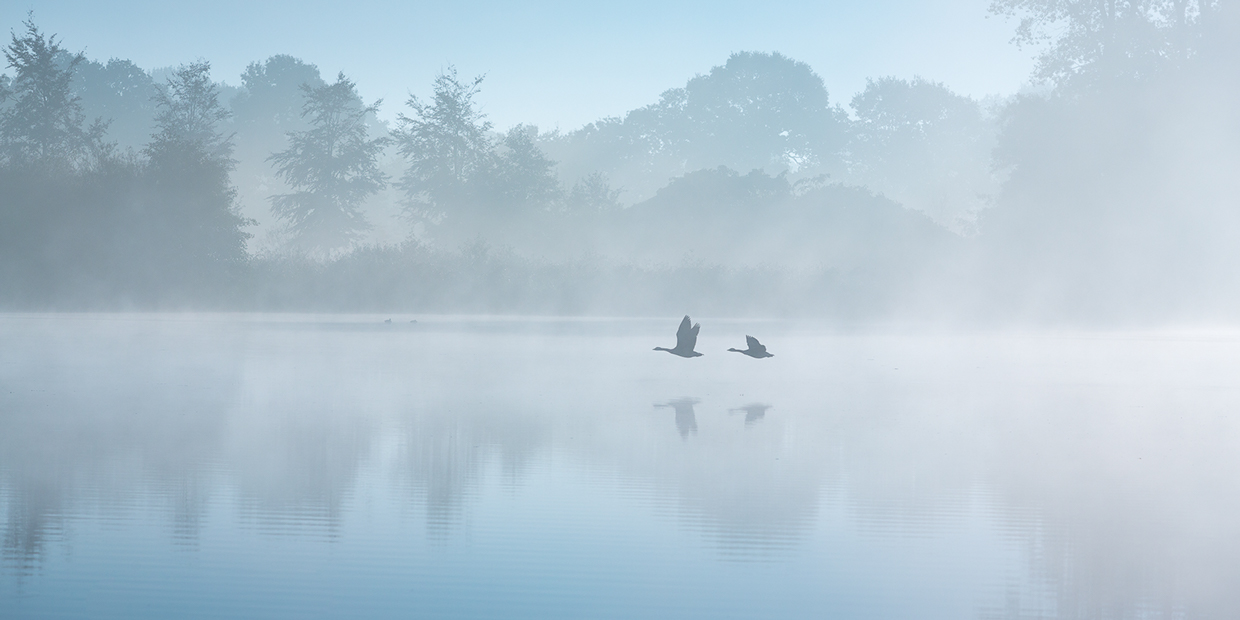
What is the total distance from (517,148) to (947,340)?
23.4 meters

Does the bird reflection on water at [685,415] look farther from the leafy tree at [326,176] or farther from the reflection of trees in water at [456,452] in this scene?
the leafy tree at [326,176]

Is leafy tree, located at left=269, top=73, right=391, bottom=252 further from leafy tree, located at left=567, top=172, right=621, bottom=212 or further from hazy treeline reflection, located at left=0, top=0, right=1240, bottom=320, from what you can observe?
leafy tree, located at left=567, top=172, right=621, bottom=212

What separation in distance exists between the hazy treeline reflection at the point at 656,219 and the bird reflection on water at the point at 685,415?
21598 millimetres

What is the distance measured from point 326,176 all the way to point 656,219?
12.2 meters

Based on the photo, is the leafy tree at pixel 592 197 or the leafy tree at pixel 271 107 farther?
the leafy tree at pixel 271 107

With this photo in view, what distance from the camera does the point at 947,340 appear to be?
21.0 metres

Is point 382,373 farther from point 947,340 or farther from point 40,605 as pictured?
point 947,340

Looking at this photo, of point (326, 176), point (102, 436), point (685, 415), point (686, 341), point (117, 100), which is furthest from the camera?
point (117, 100)

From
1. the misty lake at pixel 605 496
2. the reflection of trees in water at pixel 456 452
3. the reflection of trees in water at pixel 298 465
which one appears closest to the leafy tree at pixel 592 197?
the misty lake at pixel 605 496

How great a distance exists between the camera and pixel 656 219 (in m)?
41.5

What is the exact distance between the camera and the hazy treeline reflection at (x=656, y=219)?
28125 mm

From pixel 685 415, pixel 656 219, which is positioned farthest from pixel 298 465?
pixel 656 219

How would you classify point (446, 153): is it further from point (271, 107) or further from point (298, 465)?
point (298, 465)

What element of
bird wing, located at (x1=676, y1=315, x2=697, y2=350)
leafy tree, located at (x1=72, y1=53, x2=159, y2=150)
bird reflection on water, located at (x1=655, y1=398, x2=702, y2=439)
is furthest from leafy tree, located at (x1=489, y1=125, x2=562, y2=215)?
bird reflection on water, located at (x1=655, y1=398, x2=702, y2=439)
